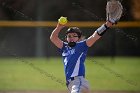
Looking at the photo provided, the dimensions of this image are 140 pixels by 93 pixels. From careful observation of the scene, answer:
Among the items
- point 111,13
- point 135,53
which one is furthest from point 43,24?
point 111,13

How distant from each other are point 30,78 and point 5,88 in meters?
1.97

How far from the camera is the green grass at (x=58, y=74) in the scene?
12.1 m

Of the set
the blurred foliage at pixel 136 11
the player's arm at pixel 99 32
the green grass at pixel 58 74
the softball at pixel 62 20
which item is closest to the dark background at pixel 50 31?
the blurred foliage at pixel 136 11

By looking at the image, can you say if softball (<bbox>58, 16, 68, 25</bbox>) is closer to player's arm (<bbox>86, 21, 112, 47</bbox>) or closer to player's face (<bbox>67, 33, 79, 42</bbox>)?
player's face (<bbox>67, 33, 79, 42</bbox>)

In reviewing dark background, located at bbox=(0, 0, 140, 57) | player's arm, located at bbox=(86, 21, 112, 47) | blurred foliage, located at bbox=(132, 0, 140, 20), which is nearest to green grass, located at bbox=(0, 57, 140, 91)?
dark background, located at bbox=(0, 0, 140, 57)

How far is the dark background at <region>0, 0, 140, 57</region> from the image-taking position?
17.4m

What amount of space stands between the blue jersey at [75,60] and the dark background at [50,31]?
31.2 ft

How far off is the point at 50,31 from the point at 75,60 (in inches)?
405

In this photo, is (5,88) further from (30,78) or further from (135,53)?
(135,53)

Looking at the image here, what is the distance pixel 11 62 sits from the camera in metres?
18.0

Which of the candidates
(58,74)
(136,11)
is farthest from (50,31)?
(136,11)

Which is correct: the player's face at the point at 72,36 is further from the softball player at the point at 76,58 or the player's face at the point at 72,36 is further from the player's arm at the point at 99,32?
the player's arm at the point at 99,32

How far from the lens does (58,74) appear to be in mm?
14203

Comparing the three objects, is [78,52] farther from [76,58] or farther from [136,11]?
[136,11]
